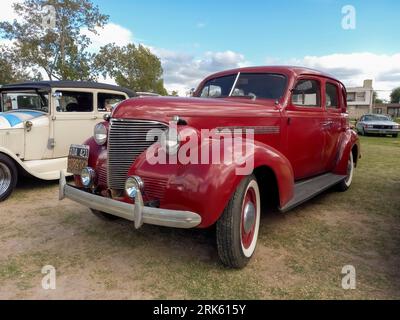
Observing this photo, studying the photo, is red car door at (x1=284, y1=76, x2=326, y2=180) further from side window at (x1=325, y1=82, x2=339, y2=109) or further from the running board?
side window at (x1=325, y1=82, x2=339, y2=109)

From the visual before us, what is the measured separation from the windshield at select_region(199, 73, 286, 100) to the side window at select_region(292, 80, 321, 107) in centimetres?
22

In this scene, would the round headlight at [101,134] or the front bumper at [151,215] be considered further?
the round headlight at [101,134]

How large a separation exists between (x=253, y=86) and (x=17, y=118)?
377 centimetres

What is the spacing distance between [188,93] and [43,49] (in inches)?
780

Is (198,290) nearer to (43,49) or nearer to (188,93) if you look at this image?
(188,93)

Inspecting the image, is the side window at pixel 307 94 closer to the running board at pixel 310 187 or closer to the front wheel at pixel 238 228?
the running board at pixel 310 187

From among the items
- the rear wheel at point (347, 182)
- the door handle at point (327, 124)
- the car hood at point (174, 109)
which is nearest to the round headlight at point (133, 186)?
the car hood at point (174, 109)

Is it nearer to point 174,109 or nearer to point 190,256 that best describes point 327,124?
point 174,109

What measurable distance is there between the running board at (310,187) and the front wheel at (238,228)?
43 cm

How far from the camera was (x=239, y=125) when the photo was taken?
10.6ft

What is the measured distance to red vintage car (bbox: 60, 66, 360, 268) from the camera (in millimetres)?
2498

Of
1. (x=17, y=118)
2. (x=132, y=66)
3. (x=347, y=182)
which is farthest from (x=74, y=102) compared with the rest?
(x=132, y=66)

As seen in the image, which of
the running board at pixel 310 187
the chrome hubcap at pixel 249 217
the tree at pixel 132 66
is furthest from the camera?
the tree at pixel 132 66

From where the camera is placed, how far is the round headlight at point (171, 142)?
8.82 ft
